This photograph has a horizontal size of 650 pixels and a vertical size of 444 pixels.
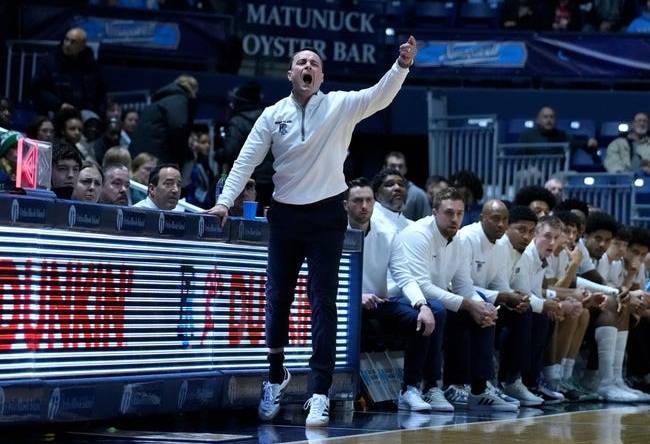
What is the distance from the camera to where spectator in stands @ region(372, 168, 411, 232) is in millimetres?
11188

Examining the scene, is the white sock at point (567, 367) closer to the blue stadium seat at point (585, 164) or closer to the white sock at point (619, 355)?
the white sock at point (619, 355)

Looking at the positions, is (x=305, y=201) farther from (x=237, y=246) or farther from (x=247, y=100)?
(x=247, y=100)

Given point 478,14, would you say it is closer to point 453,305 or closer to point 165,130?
point 165,130

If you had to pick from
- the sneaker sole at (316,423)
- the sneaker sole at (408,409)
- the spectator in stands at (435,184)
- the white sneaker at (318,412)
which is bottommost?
the sneaker sole at (408,409)

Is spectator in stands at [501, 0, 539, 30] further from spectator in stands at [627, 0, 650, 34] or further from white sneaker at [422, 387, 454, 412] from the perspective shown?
white sneaker at [422, 387, 454, 412]

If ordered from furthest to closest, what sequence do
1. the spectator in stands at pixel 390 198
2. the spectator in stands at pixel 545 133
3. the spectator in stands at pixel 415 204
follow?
the spectator in stands at pixel 545 133 → the spectator in stands at pixel 415 204 → the spectator in stands at pixel 390 198

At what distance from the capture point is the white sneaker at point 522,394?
35.3ft

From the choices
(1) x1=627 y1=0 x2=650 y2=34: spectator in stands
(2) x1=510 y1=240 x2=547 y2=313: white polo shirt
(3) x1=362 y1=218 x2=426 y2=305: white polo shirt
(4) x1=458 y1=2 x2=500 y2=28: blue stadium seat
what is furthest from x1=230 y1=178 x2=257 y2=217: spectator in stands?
(4) x1=458 y1=2 x2=500 y2=28: blue stadium seat

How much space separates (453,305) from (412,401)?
82 cm

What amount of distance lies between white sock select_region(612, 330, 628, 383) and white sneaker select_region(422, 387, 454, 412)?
291 centimetres

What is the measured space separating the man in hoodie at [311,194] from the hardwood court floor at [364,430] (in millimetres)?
440

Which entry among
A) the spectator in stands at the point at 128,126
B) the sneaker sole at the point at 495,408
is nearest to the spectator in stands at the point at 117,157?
the sneaker sole at the point at 495,408

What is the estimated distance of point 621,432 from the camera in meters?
8.34

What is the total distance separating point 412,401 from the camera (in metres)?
9.66
